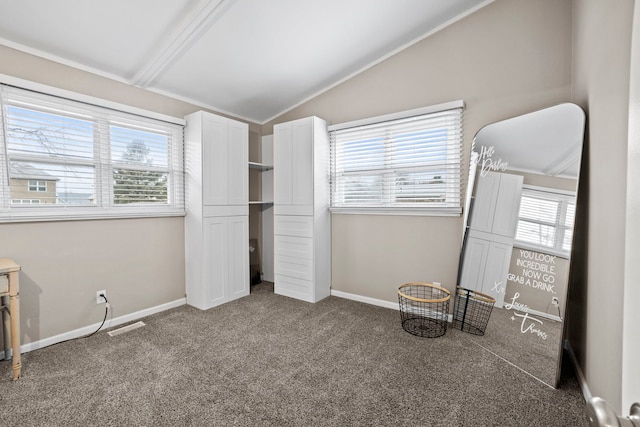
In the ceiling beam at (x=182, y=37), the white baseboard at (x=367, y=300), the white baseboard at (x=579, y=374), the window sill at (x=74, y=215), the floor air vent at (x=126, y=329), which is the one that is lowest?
the floor air vent at (x=126, y=329)

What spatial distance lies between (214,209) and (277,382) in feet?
6.63

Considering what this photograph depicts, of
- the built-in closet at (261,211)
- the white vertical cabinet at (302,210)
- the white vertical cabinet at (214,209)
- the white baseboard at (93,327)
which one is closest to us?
the white baseboard at (93,327)

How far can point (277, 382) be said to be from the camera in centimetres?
201

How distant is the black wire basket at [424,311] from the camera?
2.78m

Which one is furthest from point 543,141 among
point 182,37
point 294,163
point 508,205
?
point 182,37

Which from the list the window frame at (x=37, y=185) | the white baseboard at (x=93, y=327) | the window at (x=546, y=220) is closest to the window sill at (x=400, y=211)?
the window at (x=546, y=220)

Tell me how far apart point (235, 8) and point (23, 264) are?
2.62 metres

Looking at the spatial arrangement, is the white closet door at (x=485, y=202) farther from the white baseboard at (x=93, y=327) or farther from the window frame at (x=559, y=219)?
the white baseboard at (x=93, y=327)

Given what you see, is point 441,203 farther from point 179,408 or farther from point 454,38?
point 179,408

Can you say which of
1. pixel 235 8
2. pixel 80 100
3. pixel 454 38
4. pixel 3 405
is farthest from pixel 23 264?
pixel 454 38

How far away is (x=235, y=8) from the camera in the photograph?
7.82ft

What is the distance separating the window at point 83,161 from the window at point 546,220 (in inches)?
130

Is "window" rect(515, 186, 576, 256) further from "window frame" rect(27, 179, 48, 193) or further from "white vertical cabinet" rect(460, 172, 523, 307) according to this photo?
"window frame" rect(27, 179, 48, 193)

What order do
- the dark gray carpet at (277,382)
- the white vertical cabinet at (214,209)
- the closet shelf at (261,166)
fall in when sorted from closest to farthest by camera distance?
the dark gray carpet at (277,382), the white vertical cabinet at (214,209), the closet shelf at (261,166)
